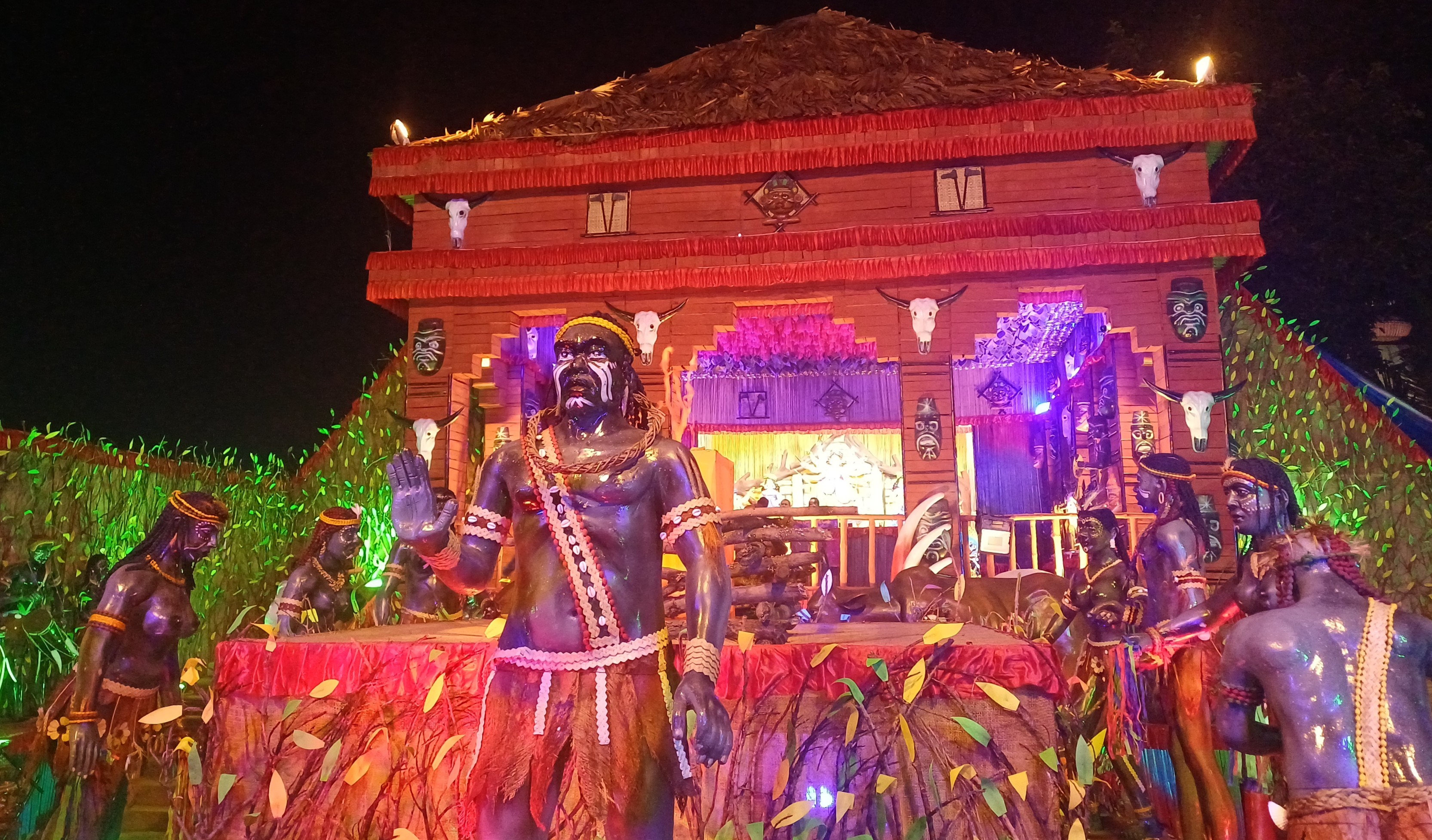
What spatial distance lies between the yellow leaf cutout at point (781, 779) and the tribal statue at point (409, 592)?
15.0 feet

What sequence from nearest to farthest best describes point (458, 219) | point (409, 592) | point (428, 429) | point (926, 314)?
point (409, 592) < point (926, 314) < point (428, 429) < point (458, 219)

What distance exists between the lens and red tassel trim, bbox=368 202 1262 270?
10.5m

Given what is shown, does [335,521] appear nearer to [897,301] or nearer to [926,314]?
[897,301]

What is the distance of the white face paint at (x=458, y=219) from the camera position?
1200 centimetres

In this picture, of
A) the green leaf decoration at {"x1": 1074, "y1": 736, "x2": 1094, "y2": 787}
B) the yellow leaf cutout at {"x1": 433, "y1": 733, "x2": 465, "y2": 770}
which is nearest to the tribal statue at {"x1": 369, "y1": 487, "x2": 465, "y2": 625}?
the yellow leaf cutout at {"x1": 433, "y1": 733, "x2": 465, "y2": 770}

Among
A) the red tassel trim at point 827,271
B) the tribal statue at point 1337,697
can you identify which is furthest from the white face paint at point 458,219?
the tribal statue at point 1337,697

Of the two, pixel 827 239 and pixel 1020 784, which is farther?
pixel 827 239

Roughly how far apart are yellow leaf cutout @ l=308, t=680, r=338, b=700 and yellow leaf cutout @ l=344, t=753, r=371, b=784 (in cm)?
30

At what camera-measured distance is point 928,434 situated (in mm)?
10789

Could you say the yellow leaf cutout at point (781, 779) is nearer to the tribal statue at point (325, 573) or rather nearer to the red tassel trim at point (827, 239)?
the tribal statue at point (325, 573)

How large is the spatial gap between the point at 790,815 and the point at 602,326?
6.45ft

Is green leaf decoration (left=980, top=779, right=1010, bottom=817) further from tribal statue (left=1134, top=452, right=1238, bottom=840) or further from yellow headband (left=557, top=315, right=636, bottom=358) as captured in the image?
yellow headband (left=557, top=315, right=636, bottom=358)

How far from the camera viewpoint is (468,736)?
142 inches

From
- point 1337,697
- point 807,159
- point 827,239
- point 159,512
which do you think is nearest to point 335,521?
point 159,512
